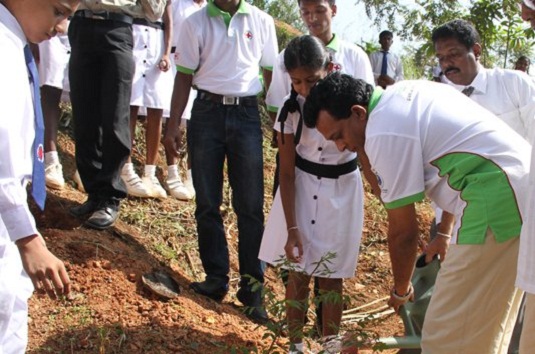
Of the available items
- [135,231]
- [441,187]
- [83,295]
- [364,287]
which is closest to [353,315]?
[364,287]

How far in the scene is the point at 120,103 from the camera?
4609 millimetres

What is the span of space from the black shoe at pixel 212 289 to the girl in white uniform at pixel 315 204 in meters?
0.70

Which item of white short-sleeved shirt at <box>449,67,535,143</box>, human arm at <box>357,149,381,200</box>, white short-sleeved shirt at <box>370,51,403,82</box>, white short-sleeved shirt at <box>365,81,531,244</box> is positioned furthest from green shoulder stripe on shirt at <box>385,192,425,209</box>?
white short-sleeved shirt at <box>370,51,403,82</box>

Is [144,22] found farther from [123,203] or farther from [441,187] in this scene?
[441,187]

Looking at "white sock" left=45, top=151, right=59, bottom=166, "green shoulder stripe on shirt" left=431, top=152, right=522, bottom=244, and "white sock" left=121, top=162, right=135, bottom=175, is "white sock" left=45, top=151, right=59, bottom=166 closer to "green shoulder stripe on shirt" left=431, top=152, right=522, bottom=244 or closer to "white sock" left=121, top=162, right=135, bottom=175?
"white sock" left=121, top=162, right=135, bottom=175

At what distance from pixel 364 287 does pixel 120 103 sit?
2802 mm

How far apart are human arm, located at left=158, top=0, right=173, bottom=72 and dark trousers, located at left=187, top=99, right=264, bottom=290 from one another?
43.7 inches

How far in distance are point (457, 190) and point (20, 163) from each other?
1700 mm

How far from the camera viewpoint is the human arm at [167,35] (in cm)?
539

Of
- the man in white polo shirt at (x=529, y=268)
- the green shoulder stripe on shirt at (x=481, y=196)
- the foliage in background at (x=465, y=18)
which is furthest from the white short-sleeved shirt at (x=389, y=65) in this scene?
the man in white polo shirt at (x=529, y=268)

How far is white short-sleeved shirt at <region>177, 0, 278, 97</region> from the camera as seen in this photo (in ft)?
14.8

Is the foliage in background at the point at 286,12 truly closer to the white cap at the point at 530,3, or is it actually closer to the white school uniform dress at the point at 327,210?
the white school uniform dress at the point at 327,210

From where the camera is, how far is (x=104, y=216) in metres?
4.64

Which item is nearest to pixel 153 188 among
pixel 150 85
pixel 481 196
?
pixel 150 85
